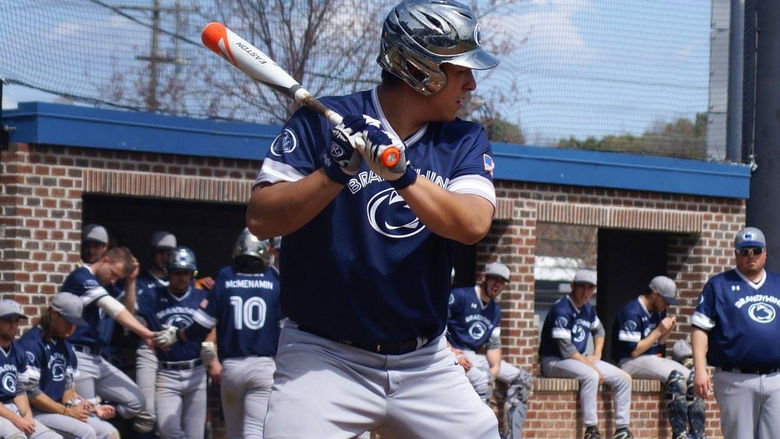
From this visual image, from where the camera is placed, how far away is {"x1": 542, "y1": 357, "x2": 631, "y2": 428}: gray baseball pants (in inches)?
464

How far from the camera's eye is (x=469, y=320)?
437 inches

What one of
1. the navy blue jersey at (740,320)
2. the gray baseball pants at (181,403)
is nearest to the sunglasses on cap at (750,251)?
the navy blue jersey at (740,320)

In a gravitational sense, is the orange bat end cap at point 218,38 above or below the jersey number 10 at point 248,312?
above

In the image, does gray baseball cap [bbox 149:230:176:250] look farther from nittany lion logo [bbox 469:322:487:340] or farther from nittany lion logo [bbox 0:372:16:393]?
nittany lion logo [bbox 469:322:487:340]

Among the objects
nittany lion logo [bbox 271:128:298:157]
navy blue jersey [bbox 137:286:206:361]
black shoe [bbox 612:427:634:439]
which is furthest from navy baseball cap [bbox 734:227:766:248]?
nittany lion logo [bbox 271:128:298:157]

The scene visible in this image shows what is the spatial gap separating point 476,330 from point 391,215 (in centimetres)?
735

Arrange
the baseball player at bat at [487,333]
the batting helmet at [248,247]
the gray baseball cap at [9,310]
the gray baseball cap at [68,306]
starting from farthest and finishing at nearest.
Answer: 1. the baseball player at bat at [487,333]
2. the batting helmet at [248,247]
3. the gray baseball cap at [68,306]
4. the gray baseball cap at [9,310]

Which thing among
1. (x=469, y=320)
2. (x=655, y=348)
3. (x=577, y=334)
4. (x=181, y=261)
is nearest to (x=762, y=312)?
(x=469, y=320)

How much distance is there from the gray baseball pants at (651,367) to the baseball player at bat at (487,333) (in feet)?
4.90

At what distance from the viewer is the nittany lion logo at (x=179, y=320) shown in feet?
33.2

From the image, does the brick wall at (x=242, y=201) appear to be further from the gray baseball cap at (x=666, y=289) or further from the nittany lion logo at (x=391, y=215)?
the nittany lion logo at (x=391, y=215)

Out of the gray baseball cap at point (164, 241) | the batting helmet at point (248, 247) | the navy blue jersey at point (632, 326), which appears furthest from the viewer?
the navy blue jersey at point (632, 326)

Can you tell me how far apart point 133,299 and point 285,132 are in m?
6.79

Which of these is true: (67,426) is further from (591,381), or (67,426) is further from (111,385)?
(591,381)
